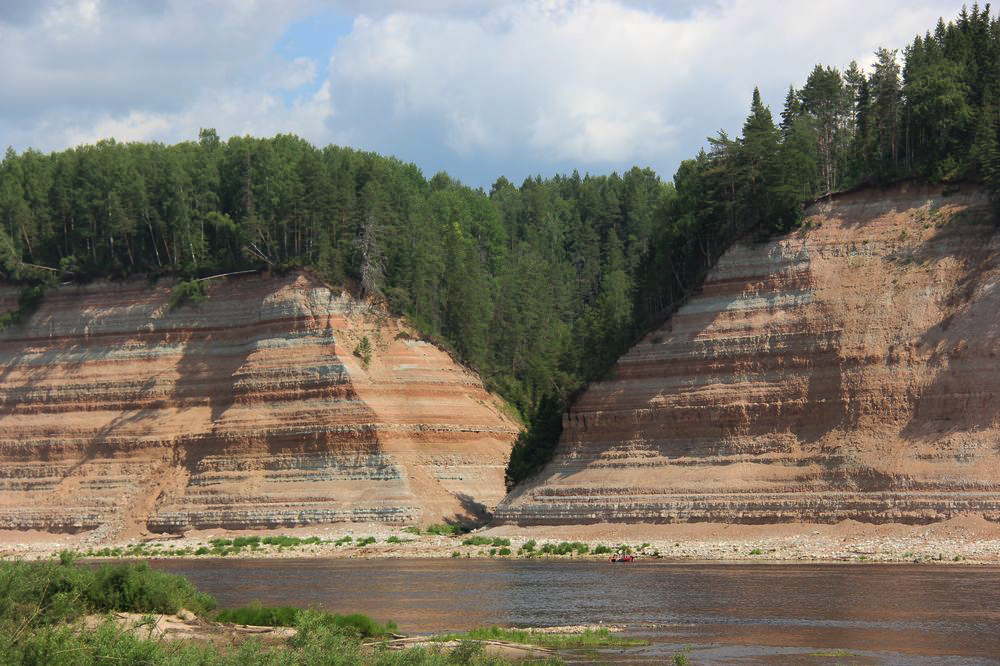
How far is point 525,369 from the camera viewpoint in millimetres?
95688

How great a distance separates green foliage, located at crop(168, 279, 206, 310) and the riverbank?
645 inches

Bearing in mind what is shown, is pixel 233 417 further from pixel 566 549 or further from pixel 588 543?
pixel 588 543

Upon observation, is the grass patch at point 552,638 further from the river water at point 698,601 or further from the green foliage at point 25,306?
the green foliage at point 25,306

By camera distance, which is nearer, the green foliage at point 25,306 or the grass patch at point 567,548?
the grass patch at point 567,548

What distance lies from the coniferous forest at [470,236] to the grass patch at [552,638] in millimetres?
34294

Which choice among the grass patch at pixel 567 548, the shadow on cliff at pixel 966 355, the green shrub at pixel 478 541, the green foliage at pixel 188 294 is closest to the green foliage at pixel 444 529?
the green shrub at pixel 478 541

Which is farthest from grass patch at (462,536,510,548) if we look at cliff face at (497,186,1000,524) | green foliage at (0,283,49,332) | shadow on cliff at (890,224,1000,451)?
green foliage at (0,283,49,332)

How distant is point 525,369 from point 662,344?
3145 cm

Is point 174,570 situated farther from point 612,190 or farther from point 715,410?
point 612,190

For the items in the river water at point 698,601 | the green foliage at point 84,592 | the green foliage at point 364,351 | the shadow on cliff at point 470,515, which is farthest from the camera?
the green foliage at point 364,351

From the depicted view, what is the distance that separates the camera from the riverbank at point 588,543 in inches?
2037

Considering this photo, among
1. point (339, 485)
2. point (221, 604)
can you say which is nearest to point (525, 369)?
point (339, 485)

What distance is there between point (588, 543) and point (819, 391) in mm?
13400

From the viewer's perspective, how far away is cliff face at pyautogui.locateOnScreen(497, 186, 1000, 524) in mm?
55500
